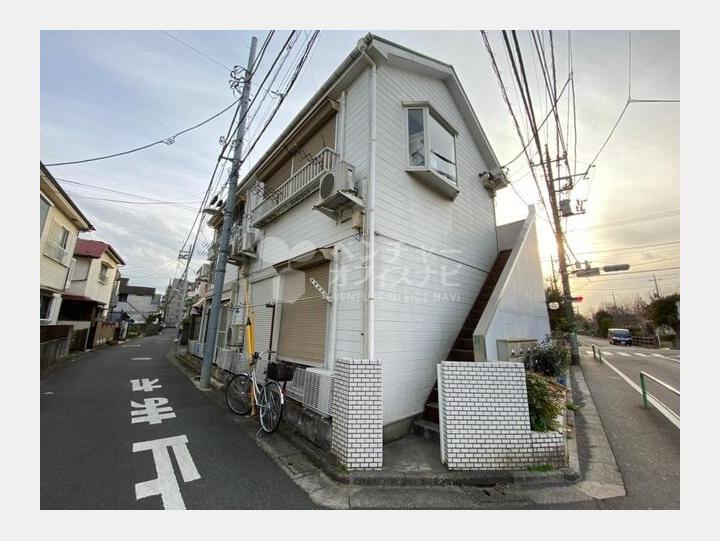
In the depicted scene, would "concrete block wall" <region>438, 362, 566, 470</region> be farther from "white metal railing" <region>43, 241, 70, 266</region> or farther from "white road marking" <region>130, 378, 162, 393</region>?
"white metal railing" <region>43, 241, 70, 266</region>

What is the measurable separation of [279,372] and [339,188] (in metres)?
3.42

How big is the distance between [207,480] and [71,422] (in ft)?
13.2

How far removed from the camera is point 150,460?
387 centimetres

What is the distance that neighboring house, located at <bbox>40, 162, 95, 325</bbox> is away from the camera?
9.96m

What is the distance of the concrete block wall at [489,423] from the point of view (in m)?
3.58

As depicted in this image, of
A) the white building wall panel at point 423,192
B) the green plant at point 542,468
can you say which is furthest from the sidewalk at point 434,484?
the white building wall panel at point 423,192

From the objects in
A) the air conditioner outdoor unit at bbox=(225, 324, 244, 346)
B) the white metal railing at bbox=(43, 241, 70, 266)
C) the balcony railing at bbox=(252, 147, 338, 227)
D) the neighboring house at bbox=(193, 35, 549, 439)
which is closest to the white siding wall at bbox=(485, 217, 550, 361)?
the neighboring house at bbox=(193, 35, 549, 439)

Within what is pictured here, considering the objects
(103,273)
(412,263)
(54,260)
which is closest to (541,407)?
(412,263)

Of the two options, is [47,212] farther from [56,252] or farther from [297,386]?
[297,386]

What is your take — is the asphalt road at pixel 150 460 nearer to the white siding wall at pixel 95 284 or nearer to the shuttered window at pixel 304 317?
the shuttered window at pixel 304 317

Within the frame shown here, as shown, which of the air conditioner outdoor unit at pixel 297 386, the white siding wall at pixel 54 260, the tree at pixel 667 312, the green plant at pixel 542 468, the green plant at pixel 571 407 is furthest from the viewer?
the tree at pixel 667 312

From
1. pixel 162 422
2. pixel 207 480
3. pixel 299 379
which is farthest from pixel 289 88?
pixel 162 422

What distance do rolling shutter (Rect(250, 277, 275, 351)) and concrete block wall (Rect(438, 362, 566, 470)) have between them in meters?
4.69

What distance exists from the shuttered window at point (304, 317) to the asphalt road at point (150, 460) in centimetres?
173
